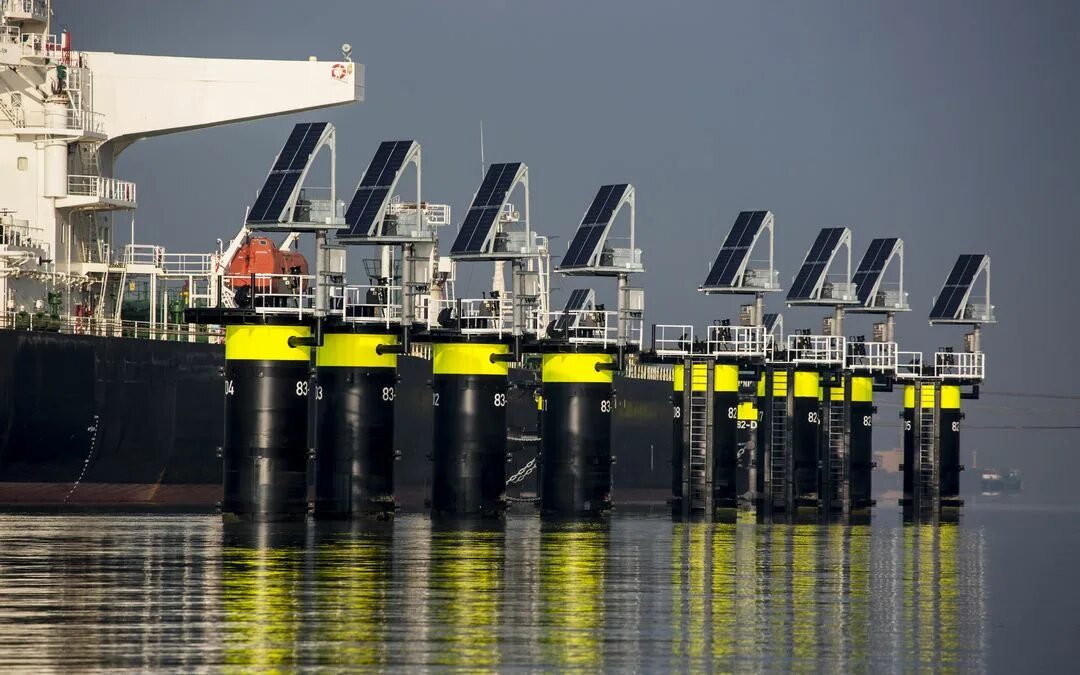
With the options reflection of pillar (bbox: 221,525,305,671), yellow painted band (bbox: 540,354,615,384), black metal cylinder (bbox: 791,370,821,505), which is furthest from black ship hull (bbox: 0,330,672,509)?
reflection of pillar (bbox: 221,525,305,671)

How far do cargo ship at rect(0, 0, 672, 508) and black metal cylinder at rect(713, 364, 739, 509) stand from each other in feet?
24.3

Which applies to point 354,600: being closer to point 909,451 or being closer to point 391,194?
point 391,194

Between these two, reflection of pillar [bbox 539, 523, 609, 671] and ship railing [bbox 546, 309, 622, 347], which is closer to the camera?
reflection of pillar [bbox 539, 523, 609, 671]

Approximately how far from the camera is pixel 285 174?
203 feet

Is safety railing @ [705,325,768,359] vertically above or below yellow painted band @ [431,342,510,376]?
above

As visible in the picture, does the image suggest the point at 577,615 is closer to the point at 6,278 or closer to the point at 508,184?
the point at 508,184

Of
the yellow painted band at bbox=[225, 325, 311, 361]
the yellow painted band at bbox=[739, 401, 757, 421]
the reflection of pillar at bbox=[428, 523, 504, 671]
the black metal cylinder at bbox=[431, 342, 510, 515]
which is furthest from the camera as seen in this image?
the yellow painted band at bbox=[739, 401, 757, 421]

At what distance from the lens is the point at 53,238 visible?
7769cm

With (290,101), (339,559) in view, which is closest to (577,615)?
(339,559)

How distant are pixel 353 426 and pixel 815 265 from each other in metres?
33.4

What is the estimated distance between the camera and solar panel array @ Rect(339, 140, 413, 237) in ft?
210

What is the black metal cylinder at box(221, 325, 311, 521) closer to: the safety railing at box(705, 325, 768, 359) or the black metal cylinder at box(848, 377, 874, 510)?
the safety railing at box(705, 325, 768, 359)

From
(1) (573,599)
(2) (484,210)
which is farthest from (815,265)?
(1) (573,599)

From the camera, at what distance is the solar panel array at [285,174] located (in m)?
61.1
